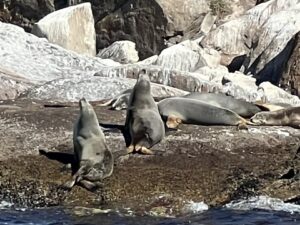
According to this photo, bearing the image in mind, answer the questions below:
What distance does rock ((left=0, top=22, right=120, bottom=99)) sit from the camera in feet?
59.4

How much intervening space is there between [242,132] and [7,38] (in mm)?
9902

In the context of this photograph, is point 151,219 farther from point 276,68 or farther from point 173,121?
point 276,68

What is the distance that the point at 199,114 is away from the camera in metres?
12.3

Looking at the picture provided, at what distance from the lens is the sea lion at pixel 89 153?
A: 400 inches

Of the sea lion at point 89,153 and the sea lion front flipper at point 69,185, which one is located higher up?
the sea lion at point 89,153

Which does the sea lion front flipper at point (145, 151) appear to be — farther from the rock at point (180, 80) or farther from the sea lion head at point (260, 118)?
the rock at point (180, 80)

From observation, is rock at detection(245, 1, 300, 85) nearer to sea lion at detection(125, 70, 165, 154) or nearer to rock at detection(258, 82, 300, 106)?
rock at detection(258, 82, 300, 106)

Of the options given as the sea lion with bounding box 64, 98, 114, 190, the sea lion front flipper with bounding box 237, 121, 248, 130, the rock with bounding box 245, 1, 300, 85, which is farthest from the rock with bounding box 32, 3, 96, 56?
the sea lion with bounding box 64, 98, 114, 190

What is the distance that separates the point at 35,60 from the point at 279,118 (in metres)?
8.15

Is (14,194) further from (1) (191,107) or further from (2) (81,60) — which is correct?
(2) (81,60)

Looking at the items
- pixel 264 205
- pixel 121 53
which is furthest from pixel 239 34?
pixel 264 205

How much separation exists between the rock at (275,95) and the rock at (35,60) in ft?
12.8

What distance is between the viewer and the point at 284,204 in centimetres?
993

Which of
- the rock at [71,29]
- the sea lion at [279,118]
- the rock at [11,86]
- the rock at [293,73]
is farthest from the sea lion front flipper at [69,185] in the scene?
the rock at [71,29]
